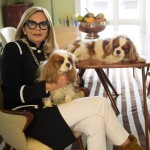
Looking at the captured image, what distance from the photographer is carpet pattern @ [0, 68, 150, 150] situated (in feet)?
8.27

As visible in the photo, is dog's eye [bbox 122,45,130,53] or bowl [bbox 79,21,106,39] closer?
dog's eye [bbox 122,45,130,53]

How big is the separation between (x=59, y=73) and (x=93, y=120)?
1.07ft

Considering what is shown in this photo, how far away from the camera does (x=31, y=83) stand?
1.71 metres

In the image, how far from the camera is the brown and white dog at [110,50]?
6.50 feet

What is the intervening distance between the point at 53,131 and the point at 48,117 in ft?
0.26

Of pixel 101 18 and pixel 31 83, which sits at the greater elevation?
pixel 101 18

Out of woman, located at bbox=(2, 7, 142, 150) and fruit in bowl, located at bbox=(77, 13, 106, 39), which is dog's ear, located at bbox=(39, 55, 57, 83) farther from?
fruit in bowl, located at bbox=(77, 13, 106, 39)

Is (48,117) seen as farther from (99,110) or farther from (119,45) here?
(119,45)

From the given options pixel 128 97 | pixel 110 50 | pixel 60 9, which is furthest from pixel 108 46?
pixel 60 9

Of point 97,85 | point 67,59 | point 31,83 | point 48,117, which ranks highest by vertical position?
point 67,59

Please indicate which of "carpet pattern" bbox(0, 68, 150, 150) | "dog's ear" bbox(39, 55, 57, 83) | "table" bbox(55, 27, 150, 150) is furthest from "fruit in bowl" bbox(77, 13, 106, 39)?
"dog's ear" bbox(39, 55, 57, 83)

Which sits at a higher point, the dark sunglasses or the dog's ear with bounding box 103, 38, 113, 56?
the dark sunglasses

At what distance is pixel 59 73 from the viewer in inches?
66.6

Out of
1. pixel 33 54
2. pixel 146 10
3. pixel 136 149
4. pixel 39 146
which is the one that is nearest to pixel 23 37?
pixel 33 54
